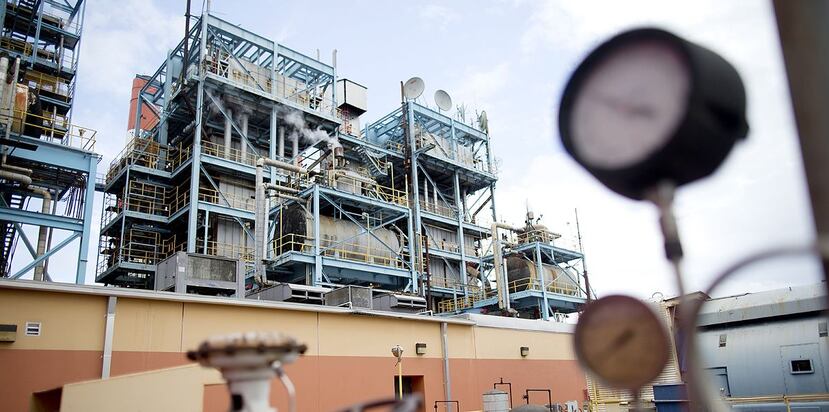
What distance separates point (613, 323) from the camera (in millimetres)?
1568

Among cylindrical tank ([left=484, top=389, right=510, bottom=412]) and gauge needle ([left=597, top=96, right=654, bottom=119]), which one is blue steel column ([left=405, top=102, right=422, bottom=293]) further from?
gauge needle ([left=597, top=96, right=654, bottom=119])

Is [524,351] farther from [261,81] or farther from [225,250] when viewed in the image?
[261,81]

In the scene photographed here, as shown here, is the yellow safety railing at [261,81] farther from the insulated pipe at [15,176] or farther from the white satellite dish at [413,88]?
the insulated pipe at [15,176]

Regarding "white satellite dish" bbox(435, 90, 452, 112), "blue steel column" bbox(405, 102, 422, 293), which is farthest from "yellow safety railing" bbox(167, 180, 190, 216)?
"white satellite dish" bbox(435, 90, 452, 112)

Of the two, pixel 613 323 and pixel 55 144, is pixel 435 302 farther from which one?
pixel 613 323

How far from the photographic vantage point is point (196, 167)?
26734 mm

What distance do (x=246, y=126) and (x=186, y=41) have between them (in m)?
5.23

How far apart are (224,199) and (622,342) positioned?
1126 inches

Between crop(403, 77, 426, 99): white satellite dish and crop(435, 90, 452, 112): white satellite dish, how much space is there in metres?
2.45

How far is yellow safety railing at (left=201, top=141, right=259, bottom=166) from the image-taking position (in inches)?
1139

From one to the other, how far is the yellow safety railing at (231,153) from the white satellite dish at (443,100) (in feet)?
51.4

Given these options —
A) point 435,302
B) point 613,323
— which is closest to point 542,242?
point 435,302

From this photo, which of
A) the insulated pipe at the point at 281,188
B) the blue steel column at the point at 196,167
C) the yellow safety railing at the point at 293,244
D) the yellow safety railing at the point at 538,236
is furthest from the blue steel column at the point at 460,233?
the blue steel column at the point at 196,167

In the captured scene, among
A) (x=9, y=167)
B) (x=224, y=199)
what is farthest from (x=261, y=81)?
(x=9, y=167)
